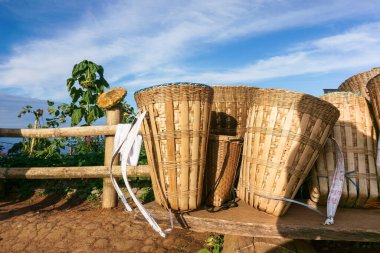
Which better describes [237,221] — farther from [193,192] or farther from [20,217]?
[20,217]

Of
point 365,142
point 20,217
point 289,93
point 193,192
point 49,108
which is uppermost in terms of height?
point 49,108

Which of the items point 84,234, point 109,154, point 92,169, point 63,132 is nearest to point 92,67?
point 63,132

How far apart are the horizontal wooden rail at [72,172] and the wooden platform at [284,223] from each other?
214 centimetres

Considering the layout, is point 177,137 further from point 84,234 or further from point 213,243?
point 84,234

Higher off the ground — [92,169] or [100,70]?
[100,70]

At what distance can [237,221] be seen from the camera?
192cm

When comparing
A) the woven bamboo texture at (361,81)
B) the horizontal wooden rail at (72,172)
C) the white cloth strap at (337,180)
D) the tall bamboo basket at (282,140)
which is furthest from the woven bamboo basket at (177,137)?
the horizontal wooden rail at (72,172)

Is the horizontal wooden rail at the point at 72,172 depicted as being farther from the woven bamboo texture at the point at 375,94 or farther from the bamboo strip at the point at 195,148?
the woven bamboo texture at the point at 375,94

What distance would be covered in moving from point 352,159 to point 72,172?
12.2 ft

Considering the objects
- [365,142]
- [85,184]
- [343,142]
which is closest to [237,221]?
[343,142]

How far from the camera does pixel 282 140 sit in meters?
1.95

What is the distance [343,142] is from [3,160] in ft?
19.9

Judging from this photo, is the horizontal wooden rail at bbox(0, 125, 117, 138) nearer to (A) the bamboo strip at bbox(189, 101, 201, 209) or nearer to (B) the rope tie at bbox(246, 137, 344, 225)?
(A) the bamboo strip at bbox(189, 101, 201, 209)

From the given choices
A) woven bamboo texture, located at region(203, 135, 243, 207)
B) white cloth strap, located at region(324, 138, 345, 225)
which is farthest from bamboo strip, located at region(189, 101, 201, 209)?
white cloth strap, located at region(324, 138, 345, 225)
